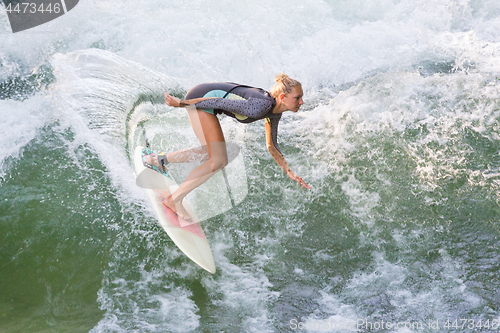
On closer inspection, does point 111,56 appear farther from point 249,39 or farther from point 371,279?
point 371,279

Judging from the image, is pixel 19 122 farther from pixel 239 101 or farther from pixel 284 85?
pixel 284 85

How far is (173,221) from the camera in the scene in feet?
10.2

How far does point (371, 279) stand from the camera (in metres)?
2.99

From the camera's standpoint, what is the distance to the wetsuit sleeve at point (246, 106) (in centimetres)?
257

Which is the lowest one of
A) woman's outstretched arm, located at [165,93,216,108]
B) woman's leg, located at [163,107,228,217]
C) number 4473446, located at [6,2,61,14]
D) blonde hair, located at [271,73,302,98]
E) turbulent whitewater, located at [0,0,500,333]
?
turbulent whitewater, located at [0,0,500,333]

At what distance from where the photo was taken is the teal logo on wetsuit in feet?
21.3

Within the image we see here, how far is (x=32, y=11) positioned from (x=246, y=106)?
21.4 ft

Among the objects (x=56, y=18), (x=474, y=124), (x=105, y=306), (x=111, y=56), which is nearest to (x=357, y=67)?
(x=474, y=124)

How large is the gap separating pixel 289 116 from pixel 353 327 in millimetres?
2745

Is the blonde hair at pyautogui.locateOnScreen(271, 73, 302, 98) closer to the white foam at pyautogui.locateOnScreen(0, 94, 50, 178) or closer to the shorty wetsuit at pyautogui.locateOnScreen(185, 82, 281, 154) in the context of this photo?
the shorty wetsuit at pyautogui.locateOnScreen(185, 82, 281, 154)

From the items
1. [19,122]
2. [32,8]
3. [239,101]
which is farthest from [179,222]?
[32,8]

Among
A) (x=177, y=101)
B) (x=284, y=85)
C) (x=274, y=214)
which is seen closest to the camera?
(x=284, y=85)

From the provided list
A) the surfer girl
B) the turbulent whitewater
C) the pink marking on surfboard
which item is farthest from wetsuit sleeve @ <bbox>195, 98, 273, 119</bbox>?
the turbulent whitewater

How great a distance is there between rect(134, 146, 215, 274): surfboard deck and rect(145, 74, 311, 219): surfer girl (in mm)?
100
